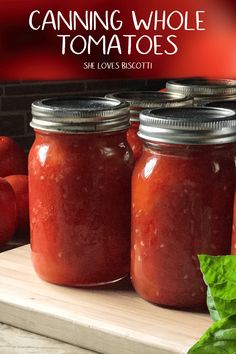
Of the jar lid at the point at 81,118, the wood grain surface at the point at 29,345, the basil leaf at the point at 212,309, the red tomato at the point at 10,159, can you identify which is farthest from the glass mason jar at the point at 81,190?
the red tomato at the point at 10,159

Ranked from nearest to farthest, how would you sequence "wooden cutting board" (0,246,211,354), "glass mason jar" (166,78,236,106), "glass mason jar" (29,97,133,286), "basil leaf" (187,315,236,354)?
"basil leaf" (187,315,236,354) < "wooden cutting board" (0,246,211,354) < "glass mason jar" (29,97,133,286) < "glass mason jar" (166,78,236,106)

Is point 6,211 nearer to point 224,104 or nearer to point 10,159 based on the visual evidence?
point 10,159

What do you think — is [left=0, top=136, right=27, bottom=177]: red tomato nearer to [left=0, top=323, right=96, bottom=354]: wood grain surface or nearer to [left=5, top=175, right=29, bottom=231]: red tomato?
[left=5, top=175, right=29, bottom=231]: red tomato

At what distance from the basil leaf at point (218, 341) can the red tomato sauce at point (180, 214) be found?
0.71 ft

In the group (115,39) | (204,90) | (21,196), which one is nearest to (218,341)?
(204,90)

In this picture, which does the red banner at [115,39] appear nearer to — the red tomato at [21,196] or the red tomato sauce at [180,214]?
the red tomato at [21,196]

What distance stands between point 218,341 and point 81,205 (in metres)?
0.34

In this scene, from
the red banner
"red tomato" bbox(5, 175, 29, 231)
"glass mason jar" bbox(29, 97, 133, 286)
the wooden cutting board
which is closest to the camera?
the wooden cutting board

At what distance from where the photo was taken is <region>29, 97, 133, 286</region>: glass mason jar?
100 cm

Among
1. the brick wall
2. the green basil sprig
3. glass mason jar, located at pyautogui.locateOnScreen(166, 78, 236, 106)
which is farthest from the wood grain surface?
the brick wall

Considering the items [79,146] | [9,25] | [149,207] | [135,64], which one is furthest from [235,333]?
[135,64]

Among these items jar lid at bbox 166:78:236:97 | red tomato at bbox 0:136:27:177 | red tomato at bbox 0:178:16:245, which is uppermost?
jar lid at bbox 166:78:236:97

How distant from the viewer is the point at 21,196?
4.40ft

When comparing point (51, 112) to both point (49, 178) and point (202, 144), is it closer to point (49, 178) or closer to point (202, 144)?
point (49, 178)
